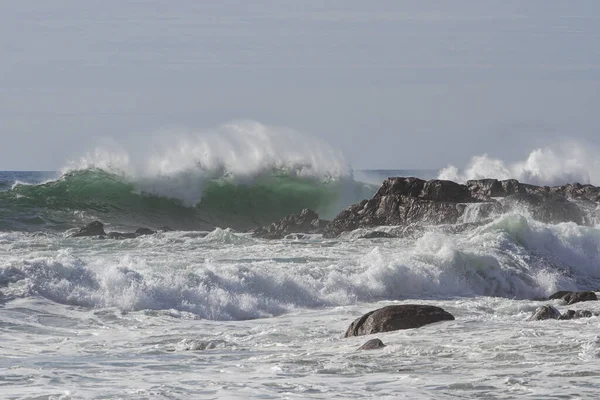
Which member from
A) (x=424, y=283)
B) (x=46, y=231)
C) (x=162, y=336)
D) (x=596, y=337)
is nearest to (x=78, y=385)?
(x=162, y=336)

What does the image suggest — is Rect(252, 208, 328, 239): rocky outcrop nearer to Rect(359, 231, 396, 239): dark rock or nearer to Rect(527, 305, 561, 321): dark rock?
Rect(359, 231, 396, 239): dark rock

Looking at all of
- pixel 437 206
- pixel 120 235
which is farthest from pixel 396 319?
pixel 120 235

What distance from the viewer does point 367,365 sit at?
34.8 ft

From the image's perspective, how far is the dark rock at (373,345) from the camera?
1152cm

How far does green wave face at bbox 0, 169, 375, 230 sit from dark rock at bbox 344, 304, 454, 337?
748 inches

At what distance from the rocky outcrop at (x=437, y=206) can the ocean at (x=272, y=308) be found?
115 cm

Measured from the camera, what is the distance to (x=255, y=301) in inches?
693

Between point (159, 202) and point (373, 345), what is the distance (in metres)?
24.7

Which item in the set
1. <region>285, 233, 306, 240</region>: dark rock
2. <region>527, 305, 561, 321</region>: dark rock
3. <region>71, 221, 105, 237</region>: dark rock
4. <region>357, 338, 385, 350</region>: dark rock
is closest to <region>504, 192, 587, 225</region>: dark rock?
<region>285, 233, 306, 240</region>: dark rock

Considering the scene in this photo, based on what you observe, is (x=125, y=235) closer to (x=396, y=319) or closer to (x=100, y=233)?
(x=100, y=233)

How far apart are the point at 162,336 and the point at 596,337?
19.4ft

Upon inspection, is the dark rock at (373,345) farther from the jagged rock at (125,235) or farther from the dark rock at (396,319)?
the jagged rock at (125,235)

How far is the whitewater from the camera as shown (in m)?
9.82

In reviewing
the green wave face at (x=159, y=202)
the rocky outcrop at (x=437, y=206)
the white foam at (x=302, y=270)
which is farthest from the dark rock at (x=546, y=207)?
the green wave face at (x=159, y=202)
